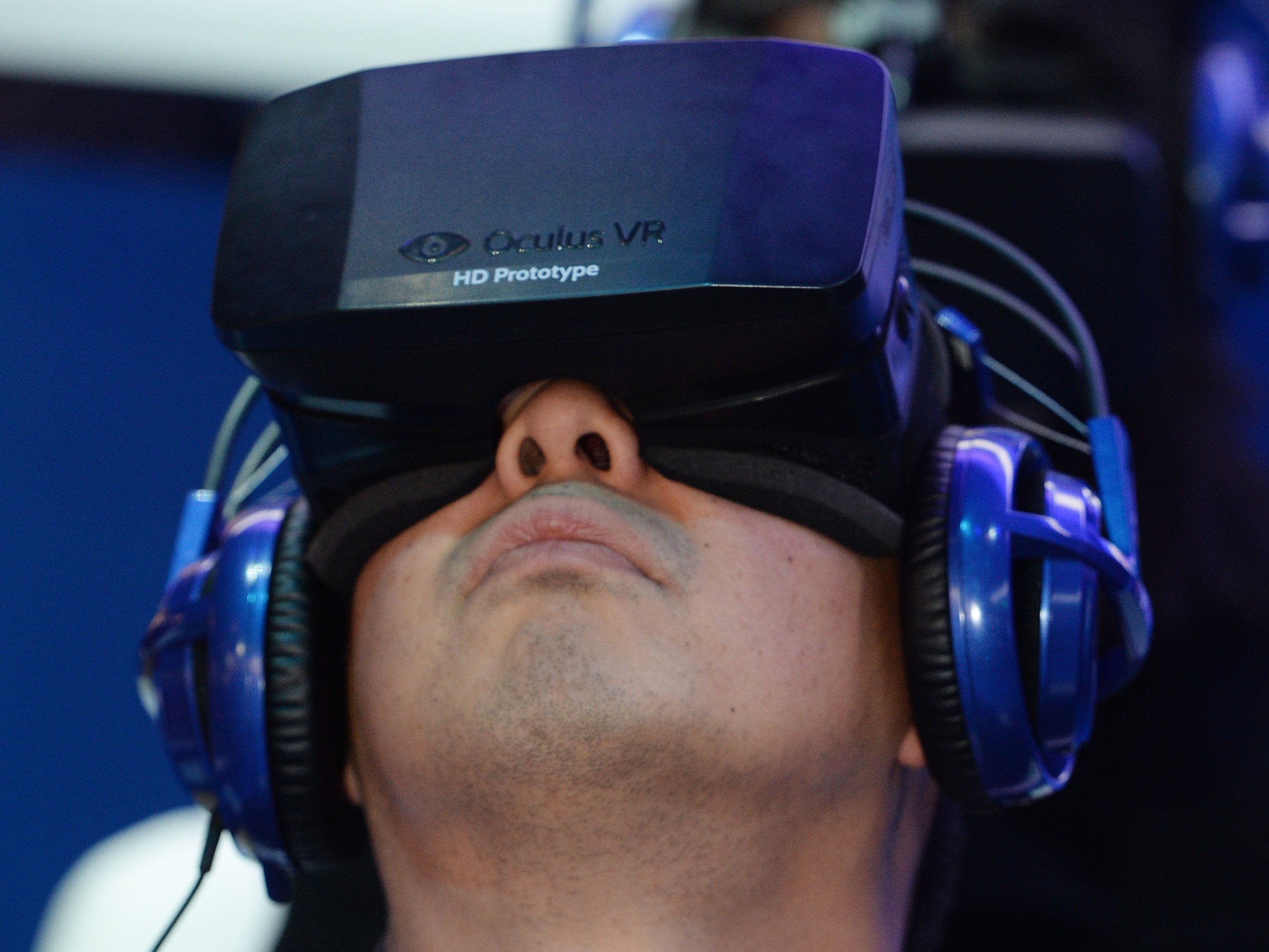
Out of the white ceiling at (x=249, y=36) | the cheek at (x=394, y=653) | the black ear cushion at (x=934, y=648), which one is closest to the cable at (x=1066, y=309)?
the black ear cushion at (x=934, y=648)

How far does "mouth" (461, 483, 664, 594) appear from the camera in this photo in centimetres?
85

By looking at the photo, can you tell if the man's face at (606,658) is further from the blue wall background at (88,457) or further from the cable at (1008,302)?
the blue wall background at (88,457)

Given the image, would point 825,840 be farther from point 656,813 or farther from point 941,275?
point 941,275

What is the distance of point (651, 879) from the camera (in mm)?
871

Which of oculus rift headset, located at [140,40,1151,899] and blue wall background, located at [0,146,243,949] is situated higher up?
oculus rift headset, located at [140,40,1151,899]

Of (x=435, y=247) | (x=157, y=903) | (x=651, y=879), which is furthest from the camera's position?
(x=157, y=903)

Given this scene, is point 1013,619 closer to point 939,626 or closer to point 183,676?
point 939,626

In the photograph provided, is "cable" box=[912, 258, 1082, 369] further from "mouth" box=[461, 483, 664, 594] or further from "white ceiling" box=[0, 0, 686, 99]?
"white ceiling" box=[0, 0, 686, 99]

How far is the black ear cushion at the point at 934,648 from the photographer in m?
0.85

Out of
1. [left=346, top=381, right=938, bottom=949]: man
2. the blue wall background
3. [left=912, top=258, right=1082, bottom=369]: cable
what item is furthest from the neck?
the blue wall background

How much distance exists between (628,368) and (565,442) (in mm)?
84

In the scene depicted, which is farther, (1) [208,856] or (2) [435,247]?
(1) [208,856]

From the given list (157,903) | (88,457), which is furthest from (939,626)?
(88,457)

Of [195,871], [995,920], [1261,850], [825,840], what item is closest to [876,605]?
[825,840]
